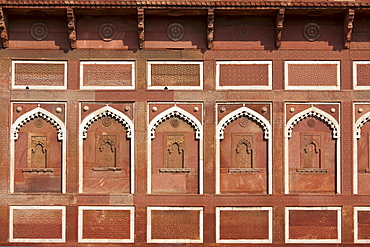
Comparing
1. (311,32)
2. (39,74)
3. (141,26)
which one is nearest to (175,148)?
(141,26)

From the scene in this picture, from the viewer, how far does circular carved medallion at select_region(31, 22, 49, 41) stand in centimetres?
726

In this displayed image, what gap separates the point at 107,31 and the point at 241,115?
267cm

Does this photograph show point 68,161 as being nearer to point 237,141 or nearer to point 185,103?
point 185,103

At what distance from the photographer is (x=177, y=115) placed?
23.7 ft

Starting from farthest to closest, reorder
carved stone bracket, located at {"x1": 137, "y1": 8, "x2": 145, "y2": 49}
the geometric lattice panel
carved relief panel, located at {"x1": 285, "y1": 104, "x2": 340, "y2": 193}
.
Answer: carved relief panel, located at {"x1": 285, "y1": 104, "x2": 340, "y2": 193}, the geometric lattice panel, carved stone bracket, located at {"x1": 137, "y1": 8, "x2": 145, "y2": 49}

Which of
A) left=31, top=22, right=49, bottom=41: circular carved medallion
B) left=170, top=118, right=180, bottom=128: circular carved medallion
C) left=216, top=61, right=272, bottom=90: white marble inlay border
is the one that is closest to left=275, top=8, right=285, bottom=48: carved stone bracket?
left=216, top=61, right=272, bottom=90: white marble inlay border

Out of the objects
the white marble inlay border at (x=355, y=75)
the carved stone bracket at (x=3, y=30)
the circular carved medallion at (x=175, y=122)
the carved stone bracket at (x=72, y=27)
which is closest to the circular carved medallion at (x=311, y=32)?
the white marble inlay border at (x=355, y=75)

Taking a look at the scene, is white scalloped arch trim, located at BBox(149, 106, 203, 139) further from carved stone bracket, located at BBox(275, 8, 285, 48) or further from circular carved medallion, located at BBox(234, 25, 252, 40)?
carved stone bracket, located at BBox(275, 8, 285, 48)

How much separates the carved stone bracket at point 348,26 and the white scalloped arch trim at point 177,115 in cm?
281

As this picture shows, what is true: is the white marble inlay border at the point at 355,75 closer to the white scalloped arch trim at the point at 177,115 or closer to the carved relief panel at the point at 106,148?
the white scalloped arch trim at the point at 177,115

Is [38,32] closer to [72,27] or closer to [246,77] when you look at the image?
[72,27]

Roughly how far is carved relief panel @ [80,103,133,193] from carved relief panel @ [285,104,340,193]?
2.68 m

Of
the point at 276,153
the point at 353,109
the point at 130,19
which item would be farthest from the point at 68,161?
the point at 353,109

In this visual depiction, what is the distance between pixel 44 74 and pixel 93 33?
42.2 inches
